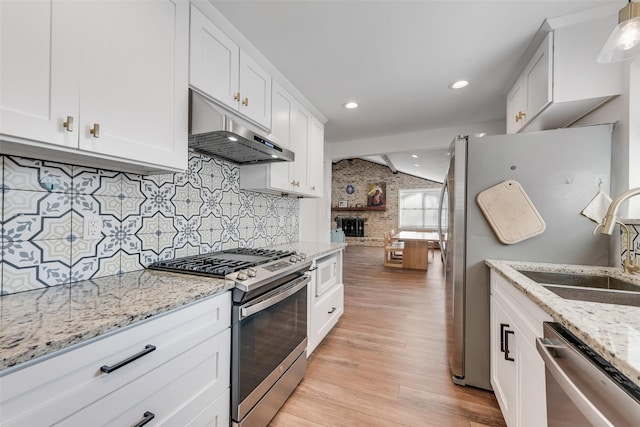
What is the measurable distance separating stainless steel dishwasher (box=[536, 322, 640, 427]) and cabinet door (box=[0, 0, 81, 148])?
1.69m

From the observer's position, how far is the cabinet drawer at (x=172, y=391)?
0.73m

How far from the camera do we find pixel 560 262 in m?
1.58

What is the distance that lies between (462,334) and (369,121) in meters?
2.61

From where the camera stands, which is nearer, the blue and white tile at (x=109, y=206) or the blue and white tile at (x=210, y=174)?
the blue and white tile at (x=109, y=206)

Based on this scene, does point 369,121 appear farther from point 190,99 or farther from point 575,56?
point 190,99

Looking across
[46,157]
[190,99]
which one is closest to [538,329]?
[190,99]

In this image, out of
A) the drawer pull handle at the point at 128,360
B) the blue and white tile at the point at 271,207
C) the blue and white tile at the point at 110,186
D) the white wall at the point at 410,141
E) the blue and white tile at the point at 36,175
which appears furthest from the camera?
the white wall at the point at 410,141

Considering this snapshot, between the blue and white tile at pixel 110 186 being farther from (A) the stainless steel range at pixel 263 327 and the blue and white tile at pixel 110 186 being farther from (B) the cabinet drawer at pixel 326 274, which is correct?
(B) the cabinet drawer at pixel 326 274

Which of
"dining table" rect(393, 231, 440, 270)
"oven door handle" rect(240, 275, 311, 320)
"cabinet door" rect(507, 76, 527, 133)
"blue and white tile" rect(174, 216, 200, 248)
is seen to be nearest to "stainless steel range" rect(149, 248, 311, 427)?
"oven door handle" rect(240, 275, 311, 320)

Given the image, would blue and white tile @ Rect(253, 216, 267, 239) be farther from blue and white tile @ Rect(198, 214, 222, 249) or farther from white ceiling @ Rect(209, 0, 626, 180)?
white ceiling @ Rect(209, 0, 626, 180)

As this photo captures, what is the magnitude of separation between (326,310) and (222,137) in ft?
5.62

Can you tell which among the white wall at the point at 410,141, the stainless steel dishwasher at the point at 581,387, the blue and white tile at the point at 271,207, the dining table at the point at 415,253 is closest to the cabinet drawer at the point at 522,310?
the stainless steel dishwasher at the point at 581,387

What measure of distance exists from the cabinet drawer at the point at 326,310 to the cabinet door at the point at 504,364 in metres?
1.24

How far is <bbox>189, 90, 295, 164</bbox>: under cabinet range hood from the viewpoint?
1.33 metres
